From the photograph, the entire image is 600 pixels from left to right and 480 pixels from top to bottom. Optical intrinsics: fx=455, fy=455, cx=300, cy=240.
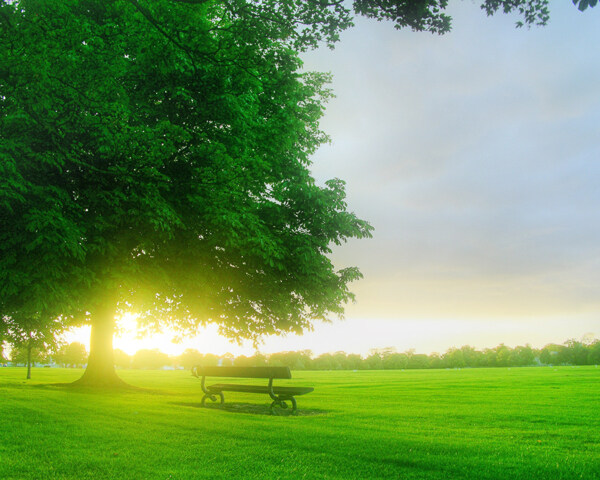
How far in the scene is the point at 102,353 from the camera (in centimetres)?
2256

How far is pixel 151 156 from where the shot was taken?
15.3 meters

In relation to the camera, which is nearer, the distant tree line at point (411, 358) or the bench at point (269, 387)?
the bench at point (269, 387)

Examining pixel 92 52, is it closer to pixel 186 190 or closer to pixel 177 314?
pixel 186 190

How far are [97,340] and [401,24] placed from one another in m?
20.2

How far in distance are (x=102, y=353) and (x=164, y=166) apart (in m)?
10.9

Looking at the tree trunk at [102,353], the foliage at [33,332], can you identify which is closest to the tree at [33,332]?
the foliage at [33,332]

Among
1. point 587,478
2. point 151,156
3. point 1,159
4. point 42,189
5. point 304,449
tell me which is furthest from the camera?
point 151,156

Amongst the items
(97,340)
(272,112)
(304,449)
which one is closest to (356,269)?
(272,112)

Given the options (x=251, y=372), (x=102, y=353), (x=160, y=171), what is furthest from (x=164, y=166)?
(x=102, y=353)

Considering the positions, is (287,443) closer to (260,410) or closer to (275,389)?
(275,389)

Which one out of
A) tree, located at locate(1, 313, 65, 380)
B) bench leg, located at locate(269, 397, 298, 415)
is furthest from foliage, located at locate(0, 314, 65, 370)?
bench leg, located at locate(269, 397, 298, 415)

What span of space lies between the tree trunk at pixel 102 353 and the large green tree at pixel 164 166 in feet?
0.25

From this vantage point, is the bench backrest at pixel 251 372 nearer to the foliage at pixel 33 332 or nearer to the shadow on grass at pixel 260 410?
the shadow on grass at pixel 260 410

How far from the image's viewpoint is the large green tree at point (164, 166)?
13.1 m
